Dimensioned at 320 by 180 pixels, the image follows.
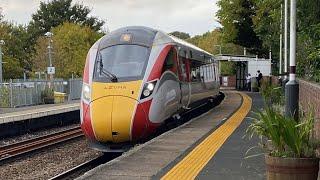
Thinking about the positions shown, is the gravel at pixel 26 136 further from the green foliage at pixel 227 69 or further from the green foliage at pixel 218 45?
the green foliage at pixel 227 69

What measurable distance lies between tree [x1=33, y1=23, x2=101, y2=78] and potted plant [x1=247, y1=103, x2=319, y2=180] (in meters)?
57.0

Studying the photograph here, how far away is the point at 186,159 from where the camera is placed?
10.7 m

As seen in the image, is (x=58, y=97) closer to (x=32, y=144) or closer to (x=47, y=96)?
(x=47, y=96)

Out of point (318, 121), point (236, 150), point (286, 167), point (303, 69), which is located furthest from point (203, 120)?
point (286, 167)

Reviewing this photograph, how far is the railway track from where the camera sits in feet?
53.6

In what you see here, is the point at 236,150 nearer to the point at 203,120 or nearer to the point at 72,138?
the point at 203,120

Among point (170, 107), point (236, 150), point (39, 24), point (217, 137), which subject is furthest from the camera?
point (39, 24)

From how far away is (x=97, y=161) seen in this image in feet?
47.3

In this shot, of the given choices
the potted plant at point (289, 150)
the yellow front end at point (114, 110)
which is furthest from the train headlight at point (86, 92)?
the potted plant at point (289, 150)

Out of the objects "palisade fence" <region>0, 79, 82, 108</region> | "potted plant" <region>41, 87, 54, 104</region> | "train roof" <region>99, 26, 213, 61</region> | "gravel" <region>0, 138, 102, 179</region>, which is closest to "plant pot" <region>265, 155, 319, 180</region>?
"gravel" <region>0, 138, 102, 179</region>

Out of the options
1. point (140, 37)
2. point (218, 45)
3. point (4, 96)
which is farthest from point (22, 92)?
point (218, 45)

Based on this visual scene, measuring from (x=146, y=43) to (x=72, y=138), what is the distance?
6786 millimetres

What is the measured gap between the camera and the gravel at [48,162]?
1330 centimetres

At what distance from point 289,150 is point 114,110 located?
6727mm
